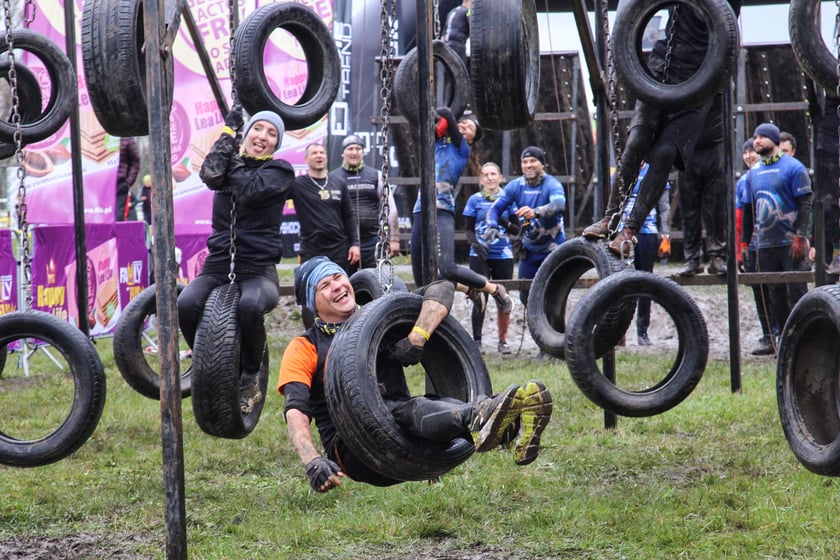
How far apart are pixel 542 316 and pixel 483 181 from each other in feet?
16.4

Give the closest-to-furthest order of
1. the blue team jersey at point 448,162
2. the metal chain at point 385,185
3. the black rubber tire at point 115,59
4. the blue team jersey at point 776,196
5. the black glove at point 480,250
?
the metal chain at point 385,185
the black rubber tire at point 115,59
the blue team jersey at point 448,162
the blue team jersey at point 776,196
the black glove at point 480,250

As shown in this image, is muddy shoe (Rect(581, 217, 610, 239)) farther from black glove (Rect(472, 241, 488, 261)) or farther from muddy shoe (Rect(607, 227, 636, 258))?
black glove (Rect(472, 241, 488, 261))

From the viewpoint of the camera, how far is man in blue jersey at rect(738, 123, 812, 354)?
359 inches

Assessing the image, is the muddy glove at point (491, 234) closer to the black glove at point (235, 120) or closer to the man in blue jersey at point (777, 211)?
the man in blue jersey at point (777, 211)

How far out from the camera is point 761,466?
5.97 metres

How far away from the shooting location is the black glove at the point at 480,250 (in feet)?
33.4

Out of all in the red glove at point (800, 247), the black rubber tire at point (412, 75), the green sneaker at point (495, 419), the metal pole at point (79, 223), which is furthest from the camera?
the red glove at point (800, 247)

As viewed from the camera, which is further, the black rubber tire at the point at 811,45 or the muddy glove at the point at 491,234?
the muddy glove at the point at 491,234

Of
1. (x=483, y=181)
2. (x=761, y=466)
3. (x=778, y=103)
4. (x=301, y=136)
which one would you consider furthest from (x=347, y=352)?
(x=778, y=103)

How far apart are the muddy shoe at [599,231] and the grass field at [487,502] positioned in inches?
57.5

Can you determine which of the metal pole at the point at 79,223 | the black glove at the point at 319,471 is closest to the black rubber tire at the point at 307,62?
the metal pole at the point at 79,223

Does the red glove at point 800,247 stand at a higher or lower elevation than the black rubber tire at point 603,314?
→ higher

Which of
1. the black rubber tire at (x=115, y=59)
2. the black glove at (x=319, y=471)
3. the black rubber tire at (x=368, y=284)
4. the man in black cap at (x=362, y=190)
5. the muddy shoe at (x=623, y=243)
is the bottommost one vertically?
the black glove at (x=319, y=471)

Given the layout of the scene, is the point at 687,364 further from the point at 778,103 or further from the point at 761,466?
the point at 778,103
